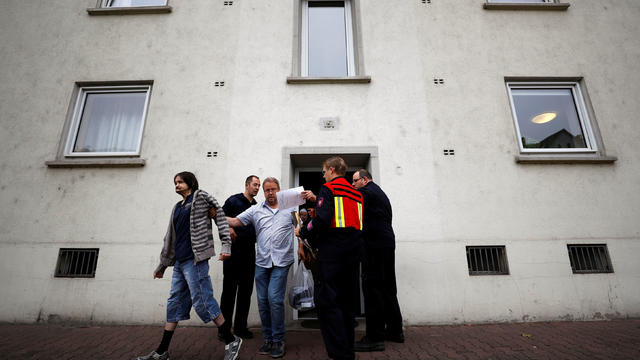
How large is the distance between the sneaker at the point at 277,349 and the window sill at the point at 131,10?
6421 millimetres

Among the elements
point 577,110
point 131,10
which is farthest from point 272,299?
point 577,110

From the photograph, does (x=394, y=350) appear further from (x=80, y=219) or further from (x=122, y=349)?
(x=80, y=219)

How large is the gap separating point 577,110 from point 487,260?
357 cm

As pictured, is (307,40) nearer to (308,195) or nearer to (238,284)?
(308,195)

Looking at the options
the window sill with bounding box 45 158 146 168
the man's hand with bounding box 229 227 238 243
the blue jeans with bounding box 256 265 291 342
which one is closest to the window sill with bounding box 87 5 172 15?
the window sill with bounding box 45 158 146 168

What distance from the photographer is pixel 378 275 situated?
Result: 3.58 m

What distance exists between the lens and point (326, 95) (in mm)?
5516

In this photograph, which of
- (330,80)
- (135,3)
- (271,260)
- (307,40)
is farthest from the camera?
(135,3)

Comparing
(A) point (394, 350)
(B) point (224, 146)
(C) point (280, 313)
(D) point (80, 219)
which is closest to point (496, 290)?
(A) point (394, 350)

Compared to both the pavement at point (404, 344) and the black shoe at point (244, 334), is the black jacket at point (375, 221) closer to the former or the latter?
the pavement at point (404, 344)

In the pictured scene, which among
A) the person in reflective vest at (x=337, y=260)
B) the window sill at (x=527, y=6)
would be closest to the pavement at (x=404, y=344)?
the person in reflective vest at (x=337, y=260)

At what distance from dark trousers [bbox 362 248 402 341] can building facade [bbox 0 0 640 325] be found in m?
1.07

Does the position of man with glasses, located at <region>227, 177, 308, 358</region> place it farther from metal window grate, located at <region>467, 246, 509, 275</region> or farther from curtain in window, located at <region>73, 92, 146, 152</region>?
curtain in window, located at <region>73, 92, 146, 152</region>

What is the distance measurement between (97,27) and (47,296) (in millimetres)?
5086
